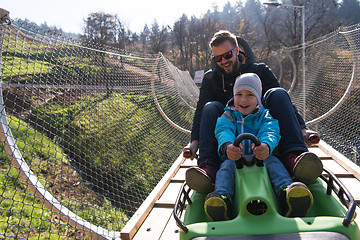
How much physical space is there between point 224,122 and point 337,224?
0.68 metres

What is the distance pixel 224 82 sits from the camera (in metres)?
2.01

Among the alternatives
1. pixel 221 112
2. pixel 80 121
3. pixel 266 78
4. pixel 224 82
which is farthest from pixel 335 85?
pixel 80 121

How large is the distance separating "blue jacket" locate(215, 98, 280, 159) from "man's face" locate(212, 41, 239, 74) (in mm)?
467

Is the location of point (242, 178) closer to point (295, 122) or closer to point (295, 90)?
point (295, 122)

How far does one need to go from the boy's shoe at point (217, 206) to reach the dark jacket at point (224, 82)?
2.69 ft

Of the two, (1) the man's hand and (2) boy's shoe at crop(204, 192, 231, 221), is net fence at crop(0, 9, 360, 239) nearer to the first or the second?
(1) the man's hand

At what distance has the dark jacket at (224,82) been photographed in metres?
1.98

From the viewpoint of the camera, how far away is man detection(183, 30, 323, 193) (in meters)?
1.25

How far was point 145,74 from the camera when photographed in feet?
12.4

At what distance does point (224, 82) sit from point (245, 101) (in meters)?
0.67

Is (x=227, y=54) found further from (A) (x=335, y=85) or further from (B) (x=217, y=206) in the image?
(A) (x=335, y=85)

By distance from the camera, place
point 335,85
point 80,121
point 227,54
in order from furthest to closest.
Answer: point 80,121 < point 335,85 < point 227,54

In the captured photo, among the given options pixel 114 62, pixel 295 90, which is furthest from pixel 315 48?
pixel 114 62

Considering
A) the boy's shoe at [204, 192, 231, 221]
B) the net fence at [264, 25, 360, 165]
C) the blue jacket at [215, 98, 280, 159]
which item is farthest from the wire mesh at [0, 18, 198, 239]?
the net fence at [264, 25, 360, 165]
